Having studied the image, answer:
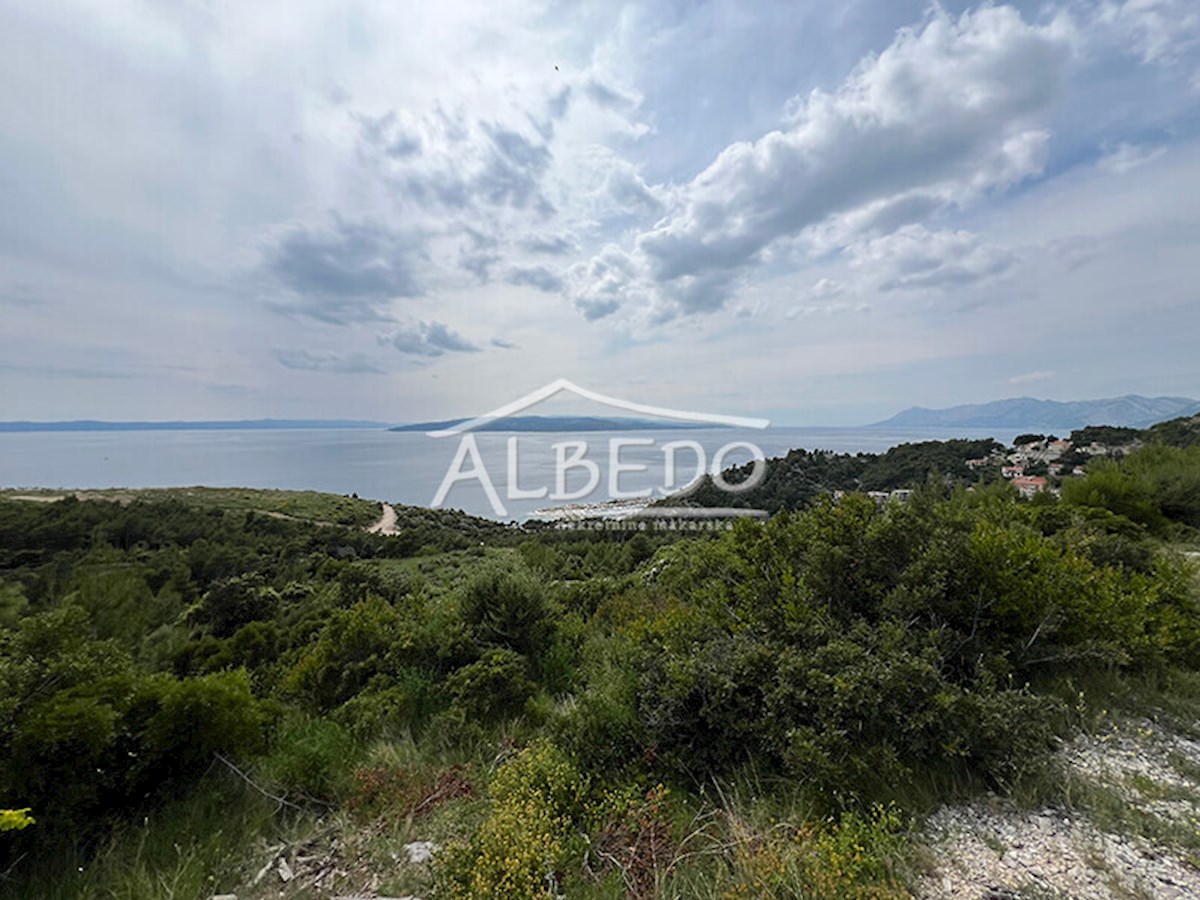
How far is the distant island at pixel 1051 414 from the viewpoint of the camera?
6312 centimetres

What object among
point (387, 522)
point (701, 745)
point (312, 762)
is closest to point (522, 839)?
point (701, 745)

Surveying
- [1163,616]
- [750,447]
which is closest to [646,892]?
[1163,616]


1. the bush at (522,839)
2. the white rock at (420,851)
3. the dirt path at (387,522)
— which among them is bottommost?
the dirt path at (387,522)

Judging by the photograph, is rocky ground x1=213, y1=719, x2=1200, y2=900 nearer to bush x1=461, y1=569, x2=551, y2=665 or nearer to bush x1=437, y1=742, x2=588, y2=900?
bush x1=437, y1=742, x2=588, y2=900

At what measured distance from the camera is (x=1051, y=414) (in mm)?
88438

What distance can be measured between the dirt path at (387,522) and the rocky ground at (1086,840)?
36.2 meters

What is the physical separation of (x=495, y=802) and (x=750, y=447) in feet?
51.5

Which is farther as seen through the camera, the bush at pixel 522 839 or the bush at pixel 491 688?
the bush at pixel 491 688

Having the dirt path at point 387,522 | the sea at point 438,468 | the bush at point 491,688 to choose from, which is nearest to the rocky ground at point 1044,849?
the bush at point 491,688

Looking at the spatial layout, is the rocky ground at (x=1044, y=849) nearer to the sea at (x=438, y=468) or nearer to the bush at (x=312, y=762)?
the bush at (x=312, y=762)

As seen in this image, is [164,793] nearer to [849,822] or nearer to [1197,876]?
[849,822]

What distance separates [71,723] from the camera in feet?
6.65

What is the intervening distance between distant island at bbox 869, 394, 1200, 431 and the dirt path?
67967 millimetres

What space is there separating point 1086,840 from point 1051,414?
388ft
